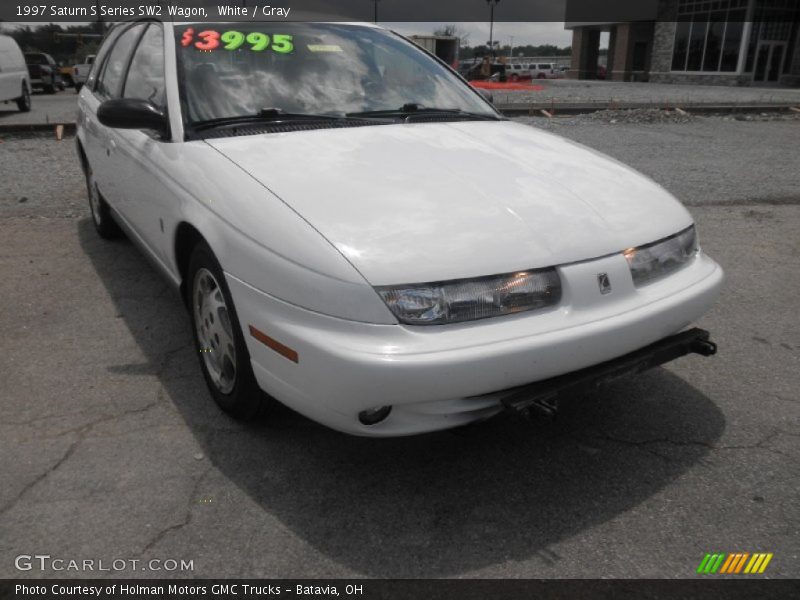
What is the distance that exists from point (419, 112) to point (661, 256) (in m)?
1.46

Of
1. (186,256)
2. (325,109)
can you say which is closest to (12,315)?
(186,256)

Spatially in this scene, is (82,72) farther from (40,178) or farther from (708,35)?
(708,35)

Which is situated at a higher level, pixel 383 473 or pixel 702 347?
pixel 702 347

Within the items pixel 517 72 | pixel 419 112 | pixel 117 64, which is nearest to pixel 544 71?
pixel 517 72

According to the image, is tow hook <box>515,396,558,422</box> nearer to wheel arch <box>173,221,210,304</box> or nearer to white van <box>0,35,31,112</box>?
wheel arch <box>173,221,210,304</box>

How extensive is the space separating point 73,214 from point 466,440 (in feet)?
16.8

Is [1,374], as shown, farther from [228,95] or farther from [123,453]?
[228,95]

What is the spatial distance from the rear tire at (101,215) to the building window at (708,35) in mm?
36544

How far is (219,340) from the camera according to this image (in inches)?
109

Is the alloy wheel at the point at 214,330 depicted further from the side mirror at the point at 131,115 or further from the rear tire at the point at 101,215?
the rear tire at the point at 101,215

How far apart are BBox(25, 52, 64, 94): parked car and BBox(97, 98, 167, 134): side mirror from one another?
31.2 m

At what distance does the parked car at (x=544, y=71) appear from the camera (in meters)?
54.1

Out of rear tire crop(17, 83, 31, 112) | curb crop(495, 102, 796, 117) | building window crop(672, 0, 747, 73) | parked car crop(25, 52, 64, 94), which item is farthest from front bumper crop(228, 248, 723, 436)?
building window crop(672, 0, 747, 73)

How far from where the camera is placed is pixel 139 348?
3564mm
